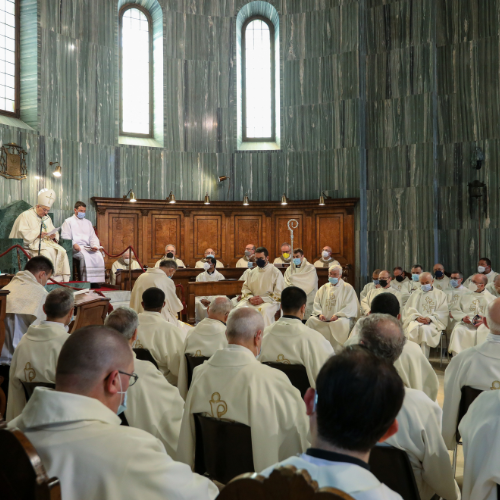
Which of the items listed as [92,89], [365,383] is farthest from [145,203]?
[365,383]

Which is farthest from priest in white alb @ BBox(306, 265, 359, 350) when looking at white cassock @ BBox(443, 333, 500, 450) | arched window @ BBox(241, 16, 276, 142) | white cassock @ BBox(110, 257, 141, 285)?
arched window @ BBox(241, 16, 276, 142)

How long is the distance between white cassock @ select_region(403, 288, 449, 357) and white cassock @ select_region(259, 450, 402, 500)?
8246 millimetres

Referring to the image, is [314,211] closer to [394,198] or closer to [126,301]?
[394,198]

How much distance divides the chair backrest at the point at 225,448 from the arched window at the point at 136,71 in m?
13.8

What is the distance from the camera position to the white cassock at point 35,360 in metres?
3.91

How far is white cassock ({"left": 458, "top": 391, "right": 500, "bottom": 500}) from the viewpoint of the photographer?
253 cm

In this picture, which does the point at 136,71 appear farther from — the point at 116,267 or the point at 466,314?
the point at 466,314

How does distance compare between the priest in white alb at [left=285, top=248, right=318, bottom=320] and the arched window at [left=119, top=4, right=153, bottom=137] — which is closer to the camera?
the priest in white alb at [left=285, top=248, right=318, bottom=320]

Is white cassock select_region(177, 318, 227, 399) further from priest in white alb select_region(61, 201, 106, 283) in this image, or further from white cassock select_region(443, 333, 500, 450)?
priest in white alb select_region(61, 201, 106, 283)

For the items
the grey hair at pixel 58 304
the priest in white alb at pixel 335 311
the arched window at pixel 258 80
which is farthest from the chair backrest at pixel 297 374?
the arched window at pixel 258 80

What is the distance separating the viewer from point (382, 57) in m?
15.5

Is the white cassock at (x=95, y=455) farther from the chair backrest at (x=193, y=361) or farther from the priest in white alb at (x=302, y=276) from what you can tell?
the priest in white alb at (x=302, y=276)

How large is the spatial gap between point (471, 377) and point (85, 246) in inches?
406

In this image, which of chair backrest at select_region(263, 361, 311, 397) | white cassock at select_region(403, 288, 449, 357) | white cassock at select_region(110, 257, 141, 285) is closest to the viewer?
chair backrest at select_region(263, 361, 311, 397)
